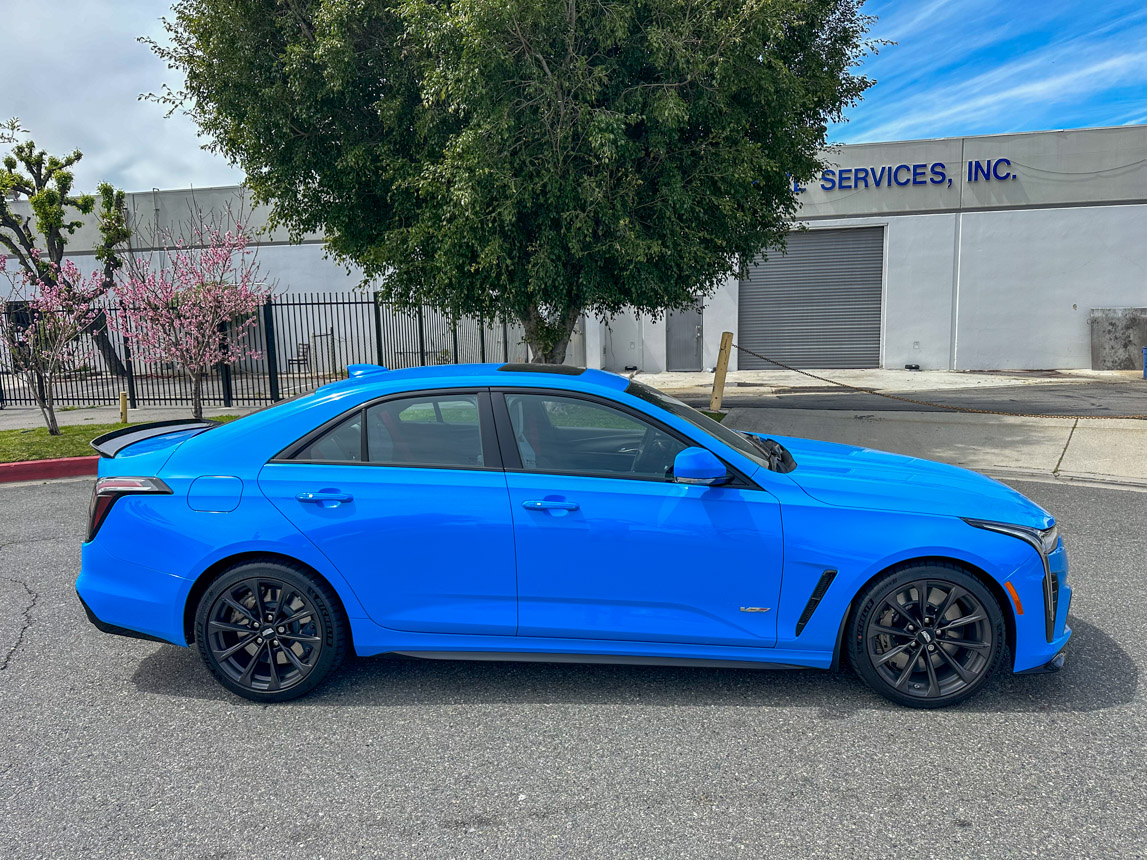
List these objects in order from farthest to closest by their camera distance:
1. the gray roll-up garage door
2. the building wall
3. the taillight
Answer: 1. the gray roll-up garage door
2. the building wall
3. the taillight

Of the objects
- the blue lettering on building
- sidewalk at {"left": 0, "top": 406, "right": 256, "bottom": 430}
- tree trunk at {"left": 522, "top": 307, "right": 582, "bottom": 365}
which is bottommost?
sidewalk at {"left": 0, "top": 406, "right": 256, "bottom": 430}

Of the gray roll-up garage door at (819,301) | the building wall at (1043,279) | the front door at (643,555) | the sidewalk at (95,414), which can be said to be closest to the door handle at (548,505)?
the front door at (643,555)

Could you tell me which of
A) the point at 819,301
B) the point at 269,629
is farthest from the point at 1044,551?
the point at 819,301

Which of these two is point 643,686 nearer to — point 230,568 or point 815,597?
point 815,597

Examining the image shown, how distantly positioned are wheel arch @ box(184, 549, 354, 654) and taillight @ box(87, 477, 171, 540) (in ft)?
1.34

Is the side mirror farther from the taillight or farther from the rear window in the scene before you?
the taillight

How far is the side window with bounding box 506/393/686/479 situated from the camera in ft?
12.1

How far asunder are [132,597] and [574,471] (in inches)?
82.5

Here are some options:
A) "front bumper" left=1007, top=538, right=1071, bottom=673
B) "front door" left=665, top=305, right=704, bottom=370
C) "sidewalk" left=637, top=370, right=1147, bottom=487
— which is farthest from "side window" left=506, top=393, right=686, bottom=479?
"front door" left=665, top=305, right=704, bottom=370

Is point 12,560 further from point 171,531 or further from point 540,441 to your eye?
point 540,441

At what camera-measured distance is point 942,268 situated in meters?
23.3

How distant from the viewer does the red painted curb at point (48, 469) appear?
956 centimetres

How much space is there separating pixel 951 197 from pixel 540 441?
2306 centimetres

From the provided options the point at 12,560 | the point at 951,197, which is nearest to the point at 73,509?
the point at 12,560
